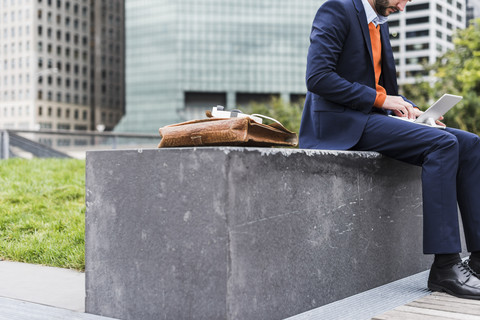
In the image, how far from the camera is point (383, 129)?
11.3ft

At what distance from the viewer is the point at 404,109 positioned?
11.6ft

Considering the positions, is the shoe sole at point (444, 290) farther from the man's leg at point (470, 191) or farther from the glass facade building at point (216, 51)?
the glass facade building at point (216, 51)

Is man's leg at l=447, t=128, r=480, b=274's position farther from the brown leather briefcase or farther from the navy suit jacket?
the brown leather briefcase

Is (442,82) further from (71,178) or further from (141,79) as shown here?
(141,79)

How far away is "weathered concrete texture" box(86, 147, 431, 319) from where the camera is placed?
8.09ft

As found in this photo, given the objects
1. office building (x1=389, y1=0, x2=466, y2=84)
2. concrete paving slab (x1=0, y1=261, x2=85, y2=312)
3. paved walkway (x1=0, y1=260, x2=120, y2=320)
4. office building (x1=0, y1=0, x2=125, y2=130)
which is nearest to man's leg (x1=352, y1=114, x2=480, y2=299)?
paved walkway (x1=0, y1=260, x2=120, y2=320)

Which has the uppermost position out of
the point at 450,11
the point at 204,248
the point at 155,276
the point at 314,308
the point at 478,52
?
the point at 450,11

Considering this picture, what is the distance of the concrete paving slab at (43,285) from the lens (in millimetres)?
3111

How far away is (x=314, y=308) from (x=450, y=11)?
402 feet

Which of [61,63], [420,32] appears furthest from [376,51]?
[61,63]

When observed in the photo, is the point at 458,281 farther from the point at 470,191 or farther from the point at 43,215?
the point at 43,215

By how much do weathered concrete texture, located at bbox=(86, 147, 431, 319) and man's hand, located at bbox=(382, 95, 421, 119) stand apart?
1.61ft

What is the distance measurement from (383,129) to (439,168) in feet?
1.43

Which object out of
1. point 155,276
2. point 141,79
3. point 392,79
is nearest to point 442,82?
point 392,79
